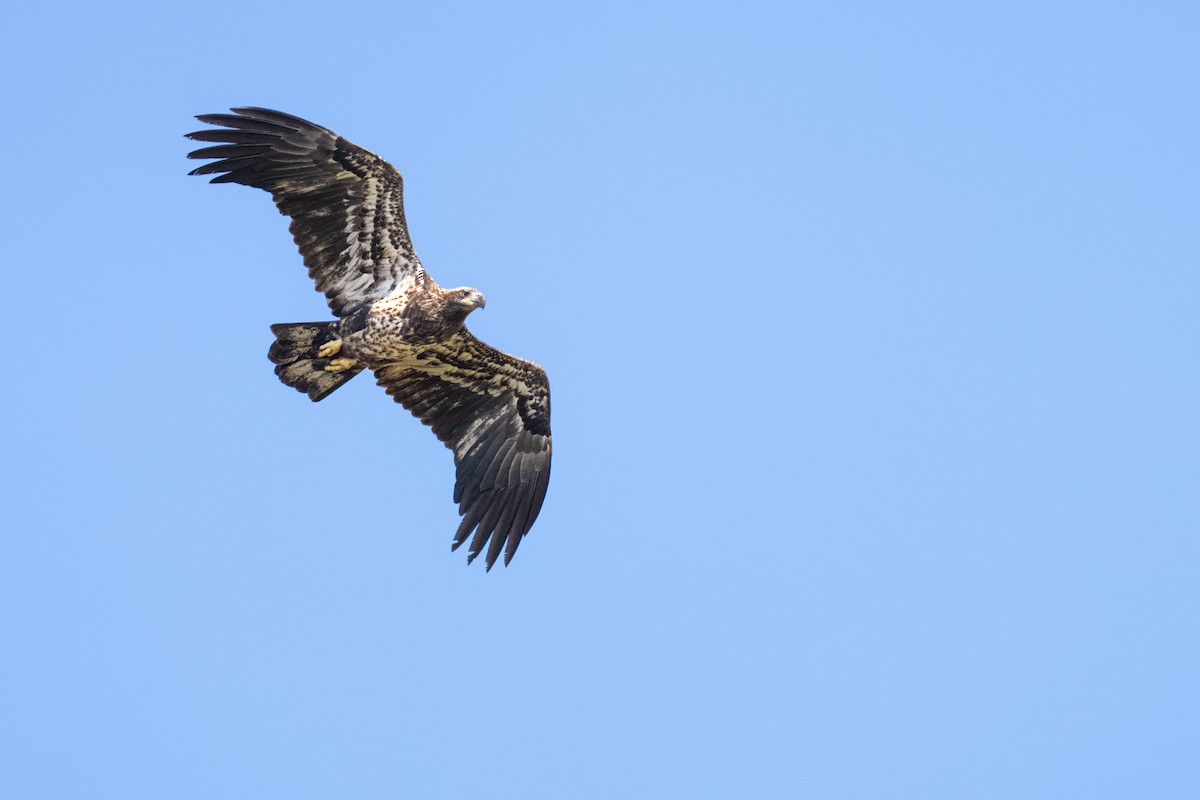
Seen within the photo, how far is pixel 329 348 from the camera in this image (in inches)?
893

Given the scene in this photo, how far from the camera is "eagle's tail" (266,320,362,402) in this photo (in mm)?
22734

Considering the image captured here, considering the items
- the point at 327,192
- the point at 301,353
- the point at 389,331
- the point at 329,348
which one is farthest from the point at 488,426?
the point at 327,192

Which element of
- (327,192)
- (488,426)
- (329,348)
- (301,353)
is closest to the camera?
(327,192)

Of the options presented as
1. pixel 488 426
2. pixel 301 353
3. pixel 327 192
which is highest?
pixel 327 192

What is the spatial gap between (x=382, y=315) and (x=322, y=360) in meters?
0.93

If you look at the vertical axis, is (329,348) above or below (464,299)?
below

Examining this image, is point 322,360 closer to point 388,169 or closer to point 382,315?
point 382,315

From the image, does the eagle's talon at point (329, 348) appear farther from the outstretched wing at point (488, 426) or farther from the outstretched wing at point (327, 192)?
the outstretched wing at point (488, 426)

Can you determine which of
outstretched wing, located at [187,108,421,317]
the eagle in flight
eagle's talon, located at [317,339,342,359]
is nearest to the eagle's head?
the eagle in flight

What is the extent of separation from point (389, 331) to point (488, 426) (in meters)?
2.33

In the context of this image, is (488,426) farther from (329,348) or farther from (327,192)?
(327,192)

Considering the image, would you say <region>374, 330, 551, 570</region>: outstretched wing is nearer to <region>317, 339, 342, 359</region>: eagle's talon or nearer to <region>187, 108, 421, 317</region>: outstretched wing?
<region>317, 339, 342, 359</region>: eagle's talon

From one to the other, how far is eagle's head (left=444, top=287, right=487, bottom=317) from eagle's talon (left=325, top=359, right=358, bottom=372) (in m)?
1.47

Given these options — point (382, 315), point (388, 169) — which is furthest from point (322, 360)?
point (388, 169)
